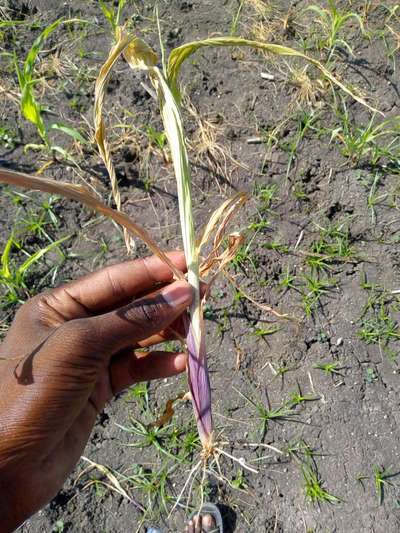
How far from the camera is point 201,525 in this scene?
4.85ft

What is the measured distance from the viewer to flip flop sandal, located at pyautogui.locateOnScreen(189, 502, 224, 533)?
1479 millimetres

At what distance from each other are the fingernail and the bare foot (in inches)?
28.4

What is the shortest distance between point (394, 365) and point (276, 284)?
1.59 ft

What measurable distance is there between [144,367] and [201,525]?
1.76ft

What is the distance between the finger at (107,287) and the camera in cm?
128

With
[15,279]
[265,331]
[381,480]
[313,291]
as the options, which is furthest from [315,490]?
[15,279]

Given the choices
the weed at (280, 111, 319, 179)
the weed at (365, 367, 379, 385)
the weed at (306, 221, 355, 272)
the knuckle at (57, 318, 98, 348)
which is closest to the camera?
the knuckle at (57, 318, 98, 348)

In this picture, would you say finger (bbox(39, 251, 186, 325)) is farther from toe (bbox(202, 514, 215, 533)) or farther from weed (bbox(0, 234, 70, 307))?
toe (bbox(202, 514, 215, 533))

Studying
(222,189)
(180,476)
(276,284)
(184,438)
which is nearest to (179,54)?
(222,189)

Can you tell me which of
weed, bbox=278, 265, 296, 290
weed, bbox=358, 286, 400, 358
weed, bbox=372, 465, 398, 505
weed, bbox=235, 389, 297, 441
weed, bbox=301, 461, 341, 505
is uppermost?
weed, bbox=278, 265, 296, 290

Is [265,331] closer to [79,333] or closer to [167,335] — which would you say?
[167,335]

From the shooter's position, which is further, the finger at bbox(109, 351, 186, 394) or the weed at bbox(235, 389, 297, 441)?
the weed at bbox(235, 389, 297, 441)

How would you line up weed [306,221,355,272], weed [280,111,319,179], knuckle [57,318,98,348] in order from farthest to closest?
weed [280,111,319,179] < weed [306,221,355,272] < knuckle [57,318,98,348]

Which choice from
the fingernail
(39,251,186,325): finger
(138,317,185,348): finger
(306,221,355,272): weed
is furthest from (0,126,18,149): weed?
(306,221,355,272): weed
